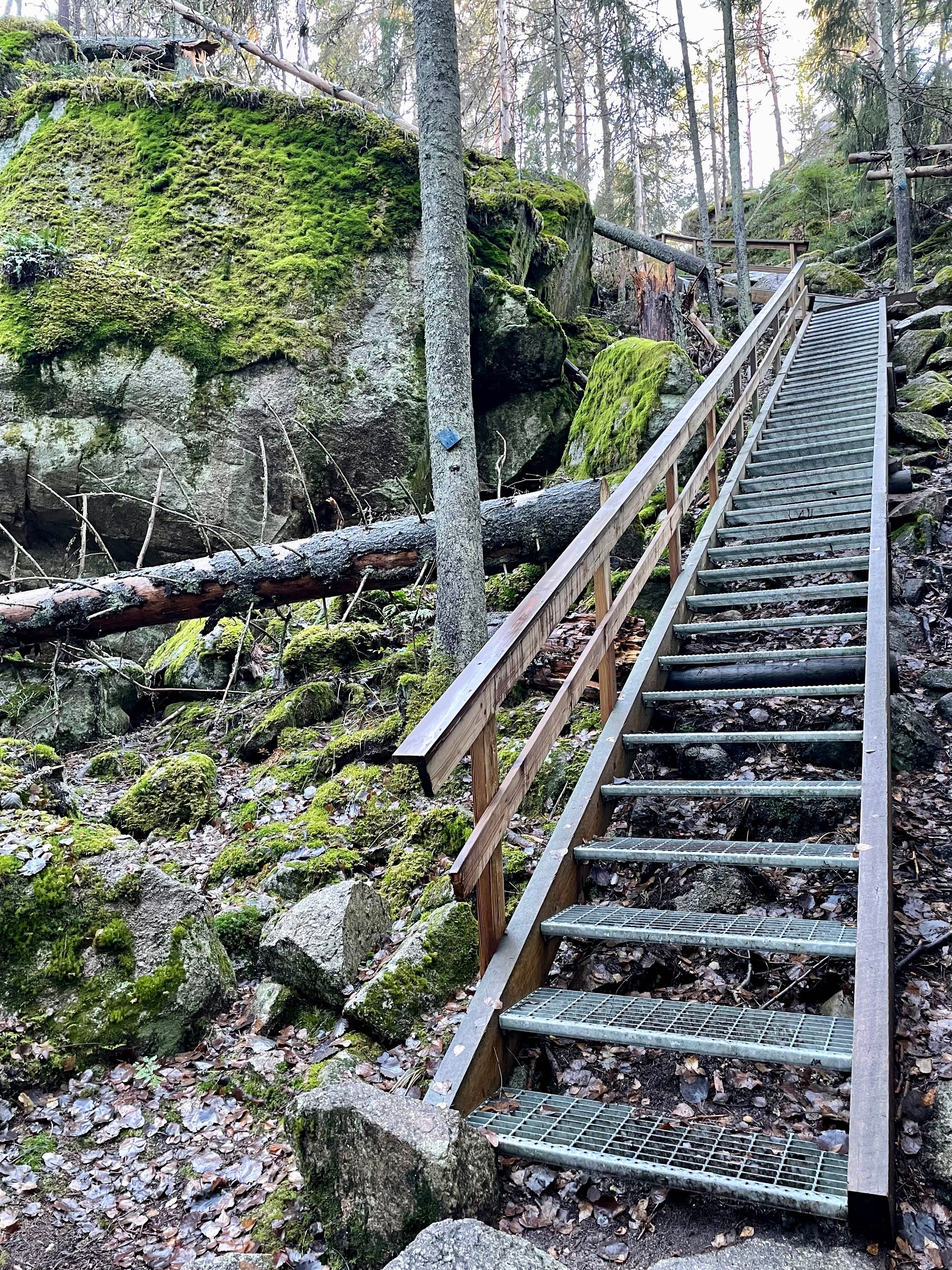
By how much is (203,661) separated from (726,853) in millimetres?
5996

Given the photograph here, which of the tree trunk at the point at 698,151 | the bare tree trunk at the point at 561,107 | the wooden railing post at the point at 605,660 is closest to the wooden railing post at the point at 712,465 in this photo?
the wooden railing post at the point at 605,660

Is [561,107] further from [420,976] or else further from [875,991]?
[875,991]

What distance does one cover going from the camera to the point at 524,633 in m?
3.27

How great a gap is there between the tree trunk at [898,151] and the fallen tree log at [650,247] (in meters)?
3.71

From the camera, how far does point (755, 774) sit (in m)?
4.35

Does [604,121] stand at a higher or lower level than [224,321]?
higher

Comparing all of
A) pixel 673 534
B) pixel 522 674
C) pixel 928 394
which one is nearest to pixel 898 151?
pixel 928 394

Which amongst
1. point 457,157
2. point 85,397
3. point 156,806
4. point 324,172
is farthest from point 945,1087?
point 324,172

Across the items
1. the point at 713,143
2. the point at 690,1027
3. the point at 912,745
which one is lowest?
the point at 690,1027

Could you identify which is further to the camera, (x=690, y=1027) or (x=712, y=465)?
(x=712, y=465)

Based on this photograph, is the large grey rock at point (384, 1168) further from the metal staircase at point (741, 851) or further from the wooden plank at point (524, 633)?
the wooden plank at point (524, 633)

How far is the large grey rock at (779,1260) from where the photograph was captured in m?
1.89

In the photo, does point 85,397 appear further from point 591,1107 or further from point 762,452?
point 591,1107

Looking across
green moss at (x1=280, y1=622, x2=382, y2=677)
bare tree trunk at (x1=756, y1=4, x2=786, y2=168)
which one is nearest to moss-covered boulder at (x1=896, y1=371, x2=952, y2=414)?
green moss at (x1=280, y1=622, x2=382, y2=677)
